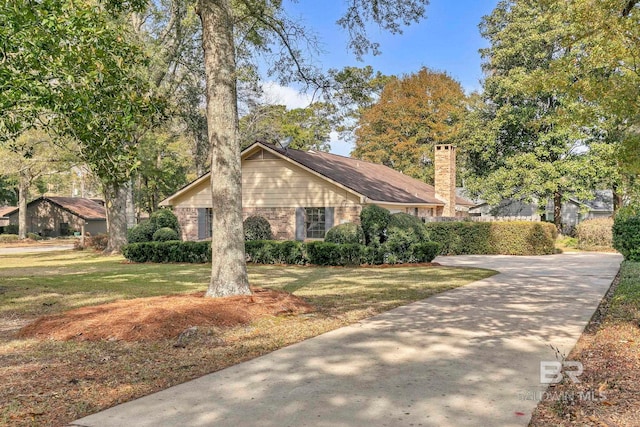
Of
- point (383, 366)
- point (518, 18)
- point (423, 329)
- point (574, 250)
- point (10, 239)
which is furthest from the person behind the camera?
point (10, 239)

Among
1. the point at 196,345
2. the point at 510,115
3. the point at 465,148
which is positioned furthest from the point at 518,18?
the point at 196,345

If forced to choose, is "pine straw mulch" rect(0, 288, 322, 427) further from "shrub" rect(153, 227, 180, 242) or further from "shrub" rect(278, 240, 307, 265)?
"shrub" rect(153, 227, 180, 242)

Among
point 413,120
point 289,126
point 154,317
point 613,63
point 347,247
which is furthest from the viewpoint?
point 413,120

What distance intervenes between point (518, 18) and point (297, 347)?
30226 mm

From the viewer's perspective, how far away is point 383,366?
554 cm

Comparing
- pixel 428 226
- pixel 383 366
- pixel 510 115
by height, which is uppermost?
pixel 510 115

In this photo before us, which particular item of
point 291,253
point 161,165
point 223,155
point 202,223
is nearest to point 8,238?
point 161,165

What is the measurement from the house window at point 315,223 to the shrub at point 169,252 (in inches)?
176

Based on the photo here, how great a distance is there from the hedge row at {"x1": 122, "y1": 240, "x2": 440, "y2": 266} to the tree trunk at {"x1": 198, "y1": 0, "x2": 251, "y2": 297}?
857cm

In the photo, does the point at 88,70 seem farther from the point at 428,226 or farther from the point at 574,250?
the point at 574,250

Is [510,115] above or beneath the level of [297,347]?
above

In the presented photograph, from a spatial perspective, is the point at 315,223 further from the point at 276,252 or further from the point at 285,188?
the point at 276,252

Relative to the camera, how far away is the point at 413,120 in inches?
1815

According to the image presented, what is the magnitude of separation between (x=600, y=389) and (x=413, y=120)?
4306 cm
